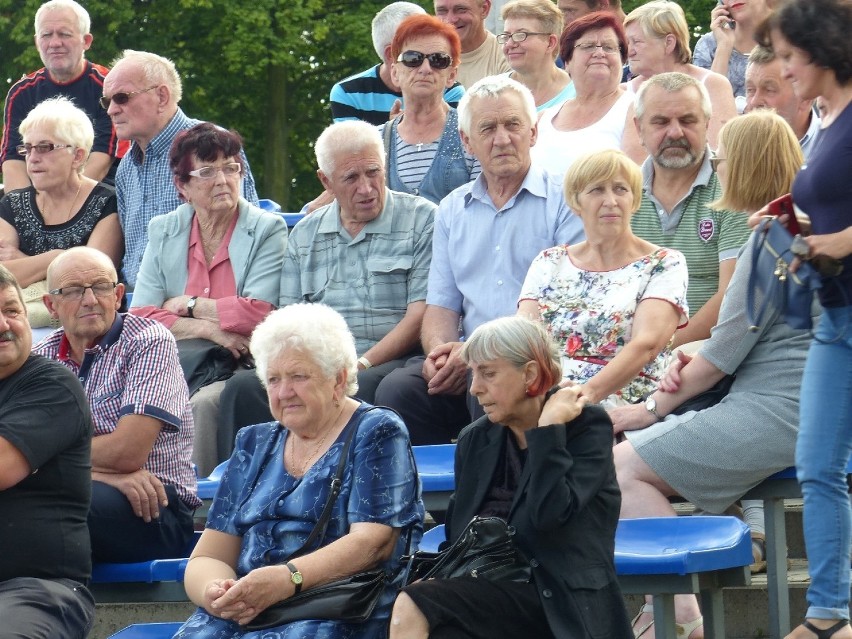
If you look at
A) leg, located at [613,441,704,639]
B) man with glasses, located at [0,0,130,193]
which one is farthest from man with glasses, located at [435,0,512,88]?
leg, located at [613,441,704,639]

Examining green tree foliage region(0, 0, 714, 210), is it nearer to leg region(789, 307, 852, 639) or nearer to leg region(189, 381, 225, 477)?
leg region(189, 381, 225, 477)

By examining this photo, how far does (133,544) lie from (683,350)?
2.07 m

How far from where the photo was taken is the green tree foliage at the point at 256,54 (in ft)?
61.2

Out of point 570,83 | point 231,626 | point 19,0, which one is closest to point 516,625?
point 231,626

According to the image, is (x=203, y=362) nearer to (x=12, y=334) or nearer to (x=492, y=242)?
(x=492, y=242)

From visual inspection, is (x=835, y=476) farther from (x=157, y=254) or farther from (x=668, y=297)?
(x=157, y=254)

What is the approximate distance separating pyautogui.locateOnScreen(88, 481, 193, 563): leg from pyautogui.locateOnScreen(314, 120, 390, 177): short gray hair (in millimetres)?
1801

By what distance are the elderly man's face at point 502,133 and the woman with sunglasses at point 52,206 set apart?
7.27 feet

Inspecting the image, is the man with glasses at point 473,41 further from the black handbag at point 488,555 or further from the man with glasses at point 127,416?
the black handbag at point 488,555

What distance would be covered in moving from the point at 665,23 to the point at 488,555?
3.95 meters

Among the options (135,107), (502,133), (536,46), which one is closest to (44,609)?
(502,133)

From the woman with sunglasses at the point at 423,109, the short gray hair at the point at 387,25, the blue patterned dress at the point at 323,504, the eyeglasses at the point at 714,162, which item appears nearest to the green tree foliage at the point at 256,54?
the short gray hair at the point at 387,25

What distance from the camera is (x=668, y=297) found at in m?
4.95

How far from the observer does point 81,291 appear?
4.98 meters
